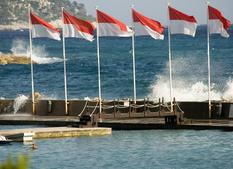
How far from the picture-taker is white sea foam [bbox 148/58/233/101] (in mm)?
66062

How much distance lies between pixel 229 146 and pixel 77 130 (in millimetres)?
6667

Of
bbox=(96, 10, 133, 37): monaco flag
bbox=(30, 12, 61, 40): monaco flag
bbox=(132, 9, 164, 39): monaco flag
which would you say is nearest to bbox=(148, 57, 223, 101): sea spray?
bbox=(30, 12, 61, 40): monaco flag

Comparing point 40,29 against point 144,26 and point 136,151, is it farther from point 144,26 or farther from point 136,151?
point 136,151

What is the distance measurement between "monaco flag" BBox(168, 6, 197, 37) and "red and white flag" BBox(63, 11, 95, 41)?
339 cm

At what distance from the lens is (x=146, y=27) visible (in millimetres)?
52312

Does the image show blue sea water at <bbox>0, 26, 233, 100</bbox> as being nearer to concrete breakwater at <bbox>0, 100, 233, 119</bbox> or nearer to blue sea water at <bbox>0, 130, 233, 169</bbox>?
concrete breakwater at <bbox>0, 100, 233, 119</bbox>

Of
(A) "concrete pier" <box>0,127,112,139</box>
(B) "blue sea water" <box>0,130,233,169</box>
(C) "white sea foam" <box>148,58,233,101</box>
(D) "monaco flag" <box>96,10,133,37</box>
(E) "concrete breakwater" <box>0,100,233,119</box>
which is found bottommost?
(B) "blue sea water" <box>0,130,233,169</box>

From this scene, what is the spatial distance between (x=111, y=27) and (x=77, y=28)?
1.93 metres

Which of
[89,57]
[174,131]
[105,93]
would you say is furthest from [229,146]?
[89,57]

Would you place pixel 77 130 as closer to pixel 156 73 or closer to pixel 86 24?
pixel 86 24

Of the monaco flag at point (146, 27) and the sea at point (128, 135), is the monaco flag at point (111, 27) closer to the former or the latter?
the monaco flag at point (146, 27)

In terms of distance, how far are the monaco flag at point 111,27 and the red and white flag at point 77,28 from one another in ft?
1.40

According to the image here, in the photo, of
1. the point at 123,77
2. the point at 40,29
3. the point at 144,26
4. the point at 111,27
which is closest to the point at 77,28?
the point at 111,27

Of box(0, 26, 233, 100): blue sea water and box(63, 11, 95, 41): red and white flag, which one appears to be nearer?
box(63, 11, 95, 41): red and white flag
